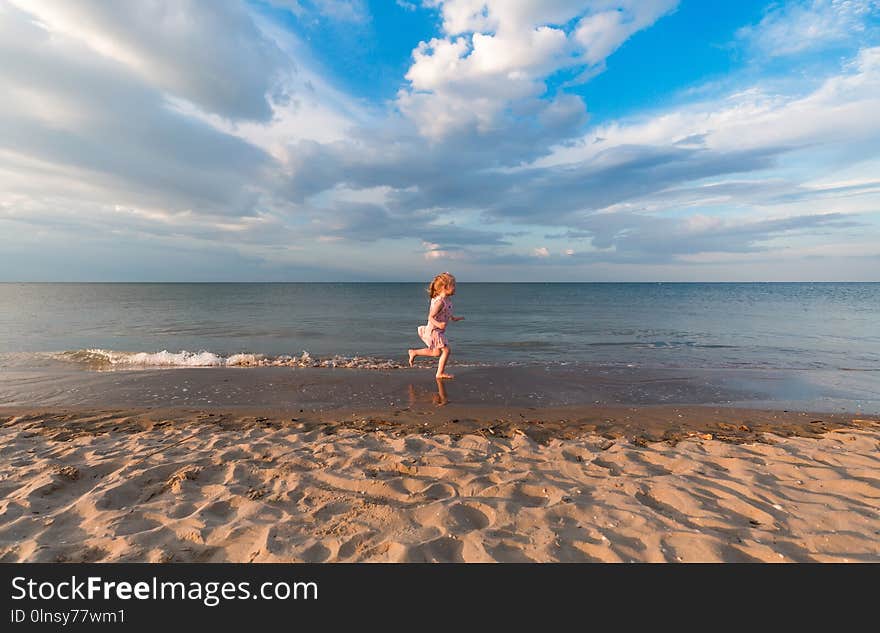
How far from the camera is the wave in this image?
11672 millimetres

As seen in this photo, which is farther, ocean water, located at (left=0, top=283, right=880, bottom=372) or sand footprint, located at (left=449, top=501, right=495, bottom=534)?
ocean water, located at (left=0, top=283, right=880, bottom=372)

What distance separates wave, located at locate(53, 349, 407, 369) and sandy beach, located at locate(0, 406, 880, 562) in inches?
212

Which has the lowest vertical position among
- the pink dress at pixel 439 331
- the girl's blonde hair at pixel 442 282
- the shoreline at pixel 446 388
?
the shoreline at pixel 446 388

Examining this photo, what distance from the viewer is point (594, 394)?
8484 mm

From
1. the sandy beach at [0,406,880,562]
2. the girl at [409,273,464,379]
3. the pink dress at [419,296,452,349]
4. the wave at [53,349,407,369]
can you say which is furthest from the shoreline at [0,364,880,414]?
the sandy beach at [0,406,880,562]

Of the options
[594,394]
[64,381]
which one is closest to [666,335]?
[594,394]

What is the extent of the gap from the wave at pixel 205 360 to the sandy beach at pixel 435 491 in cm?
538

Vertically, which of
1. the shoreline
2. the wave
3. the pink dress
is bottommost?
the wave

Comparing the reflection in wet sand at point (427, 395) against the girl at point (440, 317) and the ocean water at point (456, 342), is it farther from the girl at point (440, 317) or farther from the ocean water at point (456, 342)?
the ocean water at point (456, 342)

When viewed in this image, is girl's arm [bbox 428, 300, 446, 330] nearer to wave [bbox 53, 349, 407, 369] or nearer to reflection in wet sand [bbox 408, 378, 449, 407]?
reflection in wet sand [bbox 408, 378, 449, 407]

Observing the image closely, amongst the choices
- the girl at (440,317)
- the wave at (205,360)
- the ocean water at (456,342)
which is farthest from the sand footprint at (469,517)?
the ocean water at (456,342)

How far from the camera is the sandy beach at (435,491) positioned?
112 inches
